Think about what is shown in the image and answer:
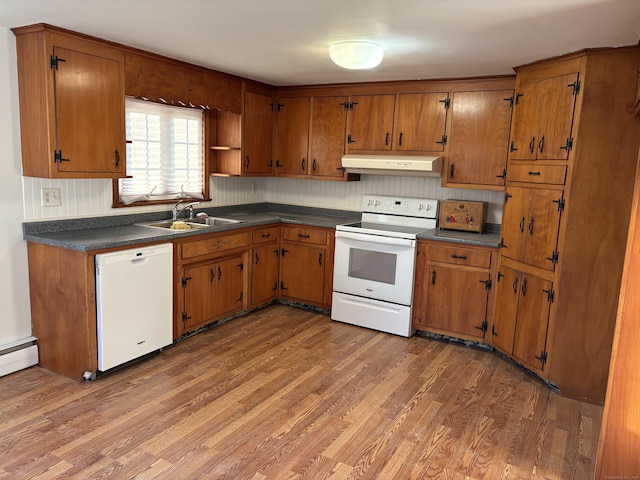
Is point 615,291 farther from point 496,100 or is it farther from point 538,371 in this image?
Answer: point 496,100

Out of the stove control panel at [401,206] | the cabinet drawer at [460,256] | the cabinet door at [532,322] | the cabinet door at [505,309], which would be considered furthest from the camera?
the stove control panel at [401,206]

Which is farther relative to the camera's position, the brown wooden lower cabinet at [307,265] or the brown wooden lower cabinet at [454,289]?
the brown wooden lower cabinet at [307,265]

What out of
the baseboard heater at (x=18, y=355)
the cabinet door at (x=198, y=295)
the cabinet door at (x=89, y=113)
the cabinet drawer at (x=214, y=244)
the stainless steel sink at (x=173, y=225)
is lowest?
Answer: the baseboard heater at (x=18, y=355)

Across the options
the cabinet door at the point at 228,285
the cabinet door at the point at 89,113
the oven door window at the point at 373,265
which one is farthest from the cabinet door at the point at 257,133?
the cabinet door at the point at 89,113

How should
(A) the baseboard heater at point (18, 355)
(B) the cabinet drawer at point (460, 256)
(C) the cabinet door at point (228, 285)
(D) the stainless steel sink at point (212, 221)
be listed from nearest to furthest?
(A) the baseboard heater at point (18, 355) < (B) the cabinet drawer at point (460, 256) < (C) the cabinet door at point (228, 285) < (D) the stainless steel sink at point (212, 221)

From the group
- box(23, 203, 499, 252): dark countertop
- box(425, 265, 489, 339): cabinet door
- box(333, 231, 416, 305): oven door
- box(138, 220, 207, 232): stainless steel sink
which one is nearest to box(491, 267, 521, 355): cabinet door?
box(425, 265, 489, 339): cabinet door

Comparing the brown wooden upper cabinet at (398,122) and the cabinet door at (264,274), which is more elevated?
the brown wooden upper cabinet at (398,122)

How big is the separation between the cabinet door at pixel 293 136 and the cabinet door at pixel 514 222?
78.9 inches

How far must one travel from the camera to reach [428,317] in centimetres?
401

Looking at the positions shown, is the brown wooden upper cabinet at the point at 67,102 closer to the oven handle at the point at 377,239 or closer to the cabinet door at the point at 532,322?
the oven handle at the point at 377,239

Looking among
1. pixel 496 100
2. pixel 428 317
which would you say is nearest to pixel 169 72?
pixel 496 100

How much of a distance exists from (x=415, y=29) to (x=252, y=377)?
232 centimetres

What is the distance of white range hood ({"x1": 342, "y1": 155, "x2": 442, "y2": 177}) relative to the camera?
3.97 metres

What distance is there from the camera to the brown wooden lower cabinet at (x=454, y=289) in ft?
12.3
